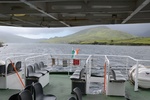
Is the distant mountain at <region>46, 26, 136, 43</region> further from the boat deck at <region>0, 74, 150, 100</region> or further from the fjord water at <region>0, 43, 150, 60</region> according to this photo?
the boat deck at <region>0, 74, 150, 100</region>

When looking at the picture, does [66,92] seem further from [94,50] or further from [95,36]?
[95,36]

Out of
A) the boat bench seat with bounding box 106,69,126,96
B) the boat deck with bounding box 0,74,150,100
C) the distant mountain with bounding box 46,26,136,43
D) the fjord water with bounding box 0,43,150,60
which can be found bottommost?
the boat deck with bounding box 0,74,150,100

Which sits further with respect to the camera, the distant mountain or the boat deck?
the distant mountain

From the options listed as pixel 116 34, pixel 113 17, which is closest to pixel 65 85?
pixel 113 17

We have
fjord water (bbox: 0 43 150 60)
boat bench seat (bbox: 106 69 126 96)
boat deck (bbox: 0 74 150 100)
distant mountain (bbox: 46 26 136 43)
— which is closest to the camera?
boat deck (bbox: 0 74 150 100)

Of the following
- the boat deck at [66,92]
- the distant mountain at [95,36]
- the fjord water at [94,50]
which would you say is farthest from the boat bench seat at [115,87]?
the distant mountain at [95,36]

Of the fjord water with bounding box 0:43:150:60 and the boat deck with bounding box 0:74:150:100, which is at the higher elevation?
the fjord water with bounding box 0:43:150:60

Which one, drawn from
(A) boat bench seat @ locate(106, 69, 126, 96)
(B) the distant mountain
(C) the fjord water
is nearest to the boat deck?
(A) boat bench seat @ locate(106, 69, 126, 96)

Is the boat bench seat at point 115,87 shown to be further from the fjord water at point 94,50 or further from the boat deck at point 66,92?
the fjord water at point 94,50

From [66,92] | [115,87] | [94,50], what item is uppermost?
[94,50]

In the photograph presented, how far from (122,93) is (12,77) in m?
3.54

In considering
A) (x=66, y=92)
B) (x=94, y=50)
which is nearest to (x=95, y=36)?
(x=94, y=50)

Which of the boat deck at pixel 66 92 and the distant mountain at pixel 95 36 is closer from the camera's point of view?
the boat deck at pixel 66 92

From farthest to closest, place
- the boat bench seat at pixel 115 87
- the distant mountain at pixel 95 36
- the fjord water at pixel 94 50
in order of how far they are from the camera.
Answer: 1. the distant mountain at pixel 95 36
2. the fjord water at pixel 94 50
3. the boat bench seat at pixel 115 87
